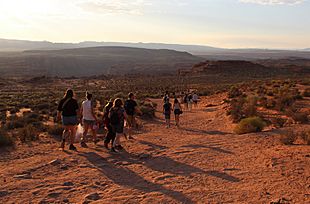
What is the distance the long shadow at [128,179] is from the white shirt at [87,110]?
151cm

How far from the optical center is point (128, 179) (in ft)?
24.7

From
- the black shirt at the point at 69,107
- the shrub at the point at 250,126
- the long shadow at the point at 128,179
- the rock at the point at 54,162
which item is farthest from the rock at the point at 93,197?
the shrub at the point at 250,126

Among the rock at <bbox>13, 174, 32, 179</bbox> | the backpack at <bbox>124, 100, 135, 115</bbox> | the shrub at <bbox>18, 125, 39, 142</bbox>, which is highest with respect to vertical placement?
the backpack at <bbox>124, 100, 135, 115</bbox>

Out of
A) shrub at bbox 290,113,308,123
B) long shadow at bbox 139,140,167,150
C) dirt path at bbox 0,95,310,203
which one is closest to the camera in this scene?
dirt path at bbox 0,95,310,203

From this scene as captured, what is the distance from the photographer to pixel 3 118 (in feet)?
59.0

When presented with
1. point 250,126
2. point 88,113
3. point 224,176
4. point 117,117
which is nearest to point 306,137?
point 250,126

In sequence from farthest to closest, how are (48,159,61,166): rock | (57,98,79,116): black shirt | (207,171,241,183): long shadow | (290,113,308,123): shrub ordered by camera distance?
1. (290,113,308,123): shrub
2. (57,98,79,116): black shirt
3. (48,159,61,166): rock
4. (207,171,241,183): long shadow

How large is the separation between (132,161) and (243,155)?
9.50 ft

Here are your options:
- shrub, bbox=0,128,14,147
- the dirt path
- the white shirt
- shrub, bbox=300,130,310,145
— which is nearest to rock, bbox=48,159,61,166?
the dirt path

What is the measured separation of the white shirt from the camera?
33.8 feet

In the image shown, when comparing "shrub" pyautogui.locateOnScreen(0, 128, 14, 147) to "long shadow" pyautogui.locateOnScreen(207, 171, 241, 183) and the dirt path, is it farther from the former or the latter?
"long shadow" pyautogui.locateOnScreen(207, 171, 241, 183)

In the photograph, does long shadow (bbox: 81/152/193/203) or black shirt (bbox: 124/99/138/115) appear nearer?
long shadow (bbox: 81/152/193/203)

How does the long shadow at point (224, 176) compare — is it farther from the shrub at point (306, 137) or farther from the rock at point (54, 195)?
the shrub at point (306, 137)

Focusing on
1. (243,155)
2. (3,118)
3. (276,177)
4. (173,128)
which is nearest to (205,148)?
(243,155)
